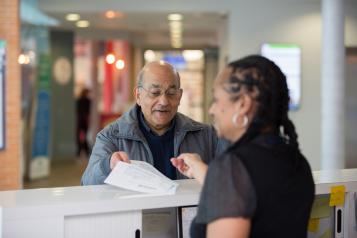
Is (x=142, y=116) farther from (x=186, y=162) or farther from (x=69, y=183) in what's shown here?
(x=69, y=183)

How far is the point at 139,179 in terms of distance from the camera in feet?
6.04

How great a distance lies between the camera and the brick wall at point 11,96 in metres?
6.24

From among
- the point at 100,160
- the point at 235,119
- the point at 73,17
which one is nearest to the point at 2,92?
the point at 73,17

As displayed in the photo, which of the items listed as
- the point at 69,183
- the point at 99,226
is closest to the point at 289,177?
the point at 99,226

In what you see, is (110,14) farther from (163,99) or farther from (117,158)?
(117,158)

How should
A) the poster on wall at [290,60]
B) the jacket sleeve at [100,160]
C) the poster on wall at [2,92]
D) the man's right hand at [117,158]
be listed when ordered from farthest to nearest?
1. the poster on wall at [290,60]
2. the poster on wall at [2,92]
3. the jacket sleeve at [100,160]
4. the man's right hand at [117,158]

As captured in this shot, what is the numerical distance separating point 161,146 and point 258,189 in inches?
50.5

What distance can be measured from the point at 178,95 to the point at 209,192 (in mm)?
1277

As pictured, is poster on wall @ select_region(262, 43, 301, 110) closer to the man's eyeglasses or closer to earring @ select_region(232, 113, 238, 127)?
the man's eyeglasses

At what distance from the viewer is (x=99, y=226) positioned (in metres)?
1.70

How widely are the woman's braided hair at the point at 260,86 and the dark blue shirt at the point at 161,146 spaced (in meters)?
1.15

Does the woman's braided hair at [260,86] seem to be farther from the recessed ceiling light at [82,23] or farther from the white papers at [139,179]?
the recessed ceiling light at [82,23]

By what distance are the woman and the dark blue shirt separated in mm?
1103

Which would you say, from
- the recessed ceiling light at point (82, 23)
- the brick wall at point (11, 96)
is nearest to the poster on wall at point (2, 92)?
→ the brick wall at point (11, 96)
